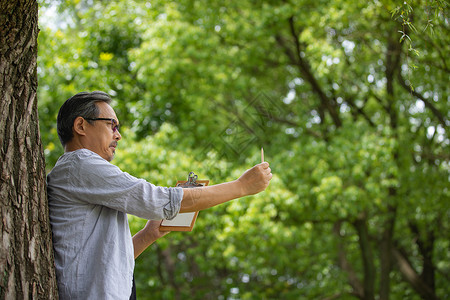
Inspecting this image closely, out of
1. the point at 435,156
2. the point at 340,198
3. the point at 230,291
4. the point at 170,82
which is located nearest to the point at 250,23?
the point at 170,82

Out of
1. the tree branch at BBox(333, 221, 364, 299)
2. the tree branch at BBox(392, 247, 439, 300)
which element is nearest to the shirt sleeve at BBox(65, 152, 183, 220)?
the tree branch at BBox(333, 221, 364, 299)

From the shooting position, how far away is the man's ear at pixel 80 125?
1.72 meters

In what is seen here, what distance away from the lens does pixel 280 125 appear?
26.2 feet

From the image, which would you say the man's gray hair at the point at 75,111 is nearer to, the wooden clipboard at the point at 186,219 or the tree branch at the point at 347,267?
the wooden clipboard at the point at 186,219

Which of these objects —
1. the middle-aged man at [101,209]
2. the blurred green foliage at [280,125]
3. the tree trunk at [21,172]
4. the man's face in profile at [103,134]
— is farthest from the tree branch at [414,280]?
the tree trunk at [21,172]

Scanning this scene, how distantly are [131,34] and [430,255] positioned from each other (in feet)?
18.5

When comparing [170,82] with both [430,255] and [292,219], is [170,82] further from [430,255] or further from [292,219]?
[430,255]

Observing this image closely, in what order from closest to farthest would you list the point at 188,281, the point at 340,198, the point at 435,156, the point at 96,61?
the point at 340,198 → the point at 96,61 → the point at 435,156 → the point at 188,281

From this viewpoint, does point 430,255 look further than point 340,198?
Yes

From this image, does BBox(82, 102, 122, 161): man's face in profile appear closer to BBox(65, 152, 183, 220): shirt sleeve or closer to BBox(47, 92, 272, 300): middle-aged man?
BBox(47, 92, 272, 300): middle-aged man

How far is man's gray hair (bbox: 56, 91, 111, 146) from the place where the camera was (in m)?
1.73

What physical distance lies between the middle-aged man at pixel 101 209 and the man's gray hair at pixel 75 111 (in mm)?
25

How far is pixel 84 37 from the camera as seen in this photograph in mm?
7129

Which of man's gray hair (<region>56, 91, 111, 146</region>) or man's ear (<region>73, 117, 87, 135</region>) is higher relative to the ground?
man's gray hair (<region>56, 91, 111, 146</region>)
